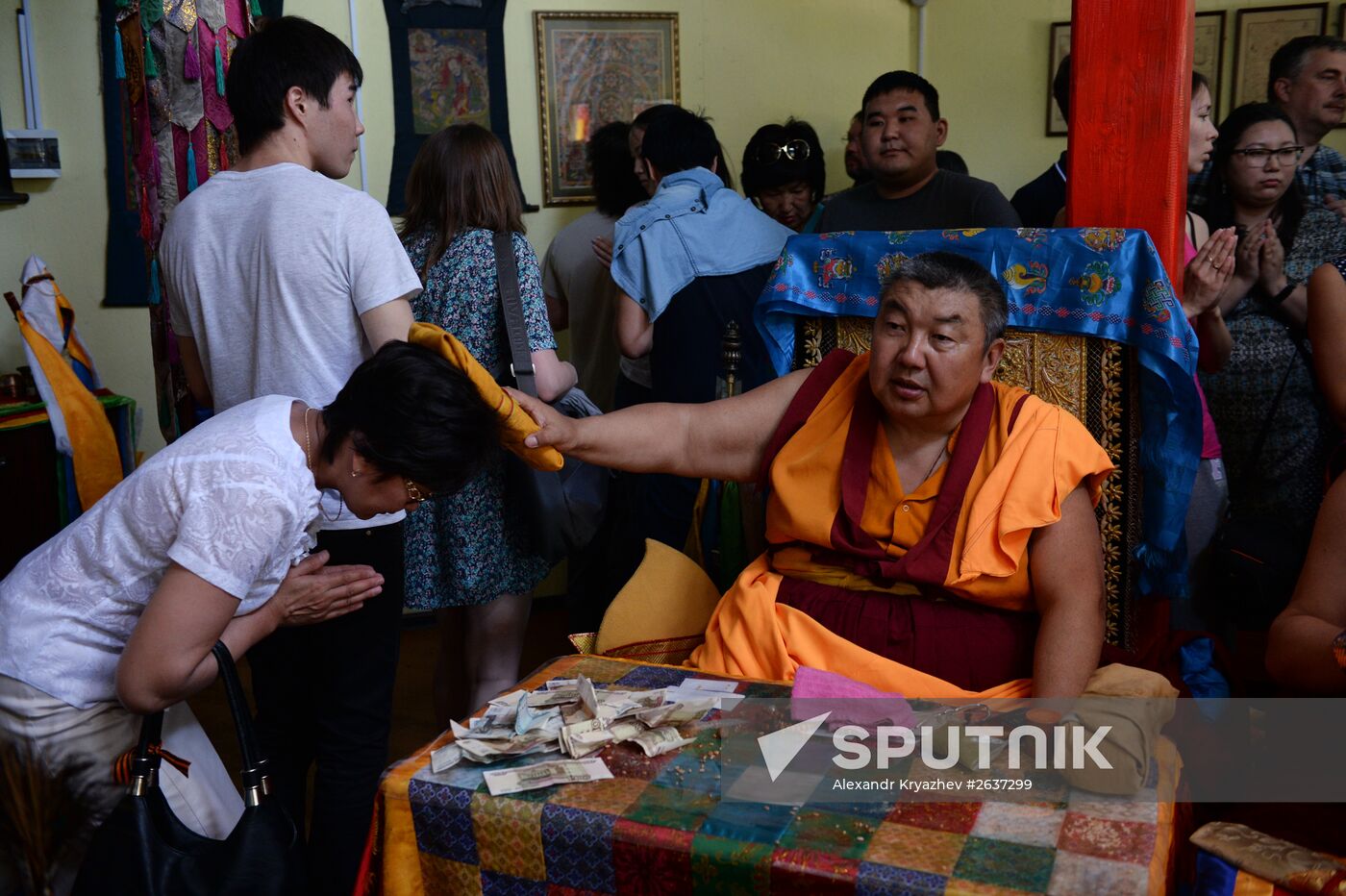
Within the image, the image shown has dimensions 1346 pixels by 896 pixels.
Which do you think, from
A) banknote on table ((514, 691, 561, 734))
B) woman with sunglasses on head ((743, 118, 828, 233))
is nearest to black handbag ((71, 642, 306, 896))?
banknote on table ((514, 691, 561, 734))

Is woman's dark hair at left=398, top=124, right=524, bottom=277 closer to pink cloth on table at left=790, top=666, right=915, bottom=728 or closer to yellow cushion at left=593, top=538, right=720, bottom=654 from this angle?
yellow cushion at left=593, top=538, right=720, bottom=654

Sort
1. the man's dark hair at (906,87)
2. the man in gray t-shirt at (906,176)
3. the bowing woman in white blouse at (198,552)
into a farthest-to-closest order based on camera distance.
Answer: the man's dark hair at (906,87)
the man in gray t-shirt at (906,176)
the bowing woman in white blouse at (198,552)

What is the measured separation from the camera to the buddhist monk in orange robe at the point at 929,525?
190 centimetres

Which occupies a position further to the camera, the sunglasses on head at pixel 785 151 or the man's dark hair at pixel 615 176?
the sunglasses on head at pixel 785 151

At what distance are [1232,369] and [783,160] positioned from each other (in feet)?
5.50

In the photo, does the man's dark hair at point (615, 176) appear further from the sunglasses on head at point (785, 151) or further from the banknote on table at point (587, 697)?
the banknote on table at point (587, 697)

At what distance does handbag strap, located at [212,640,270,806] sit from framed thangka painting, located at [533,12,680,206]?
311cm

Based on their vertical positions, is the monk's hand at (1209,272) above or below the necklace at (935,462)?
above

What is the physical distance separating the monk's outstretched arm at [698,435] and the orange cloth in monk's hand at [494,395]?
130 millimetres

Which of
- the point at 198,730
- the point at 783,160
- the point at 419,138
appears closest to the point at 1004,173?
the point at 783,160

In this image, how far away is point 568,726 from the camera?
158 centimetres

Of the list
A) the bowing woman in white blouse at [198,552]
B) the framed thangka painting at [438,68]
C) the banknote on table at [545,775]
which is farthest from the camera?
the framed thangka painting at [438,68]

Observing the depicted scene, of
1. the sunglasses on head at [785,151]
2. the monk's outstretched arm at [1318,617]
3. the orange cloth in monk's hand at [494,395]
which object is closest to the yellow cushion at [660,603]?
the orange cloth in monk's hand at [494,395]

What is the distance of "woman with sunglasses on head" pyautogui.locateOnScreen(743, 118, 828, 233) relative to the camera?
3867mm
